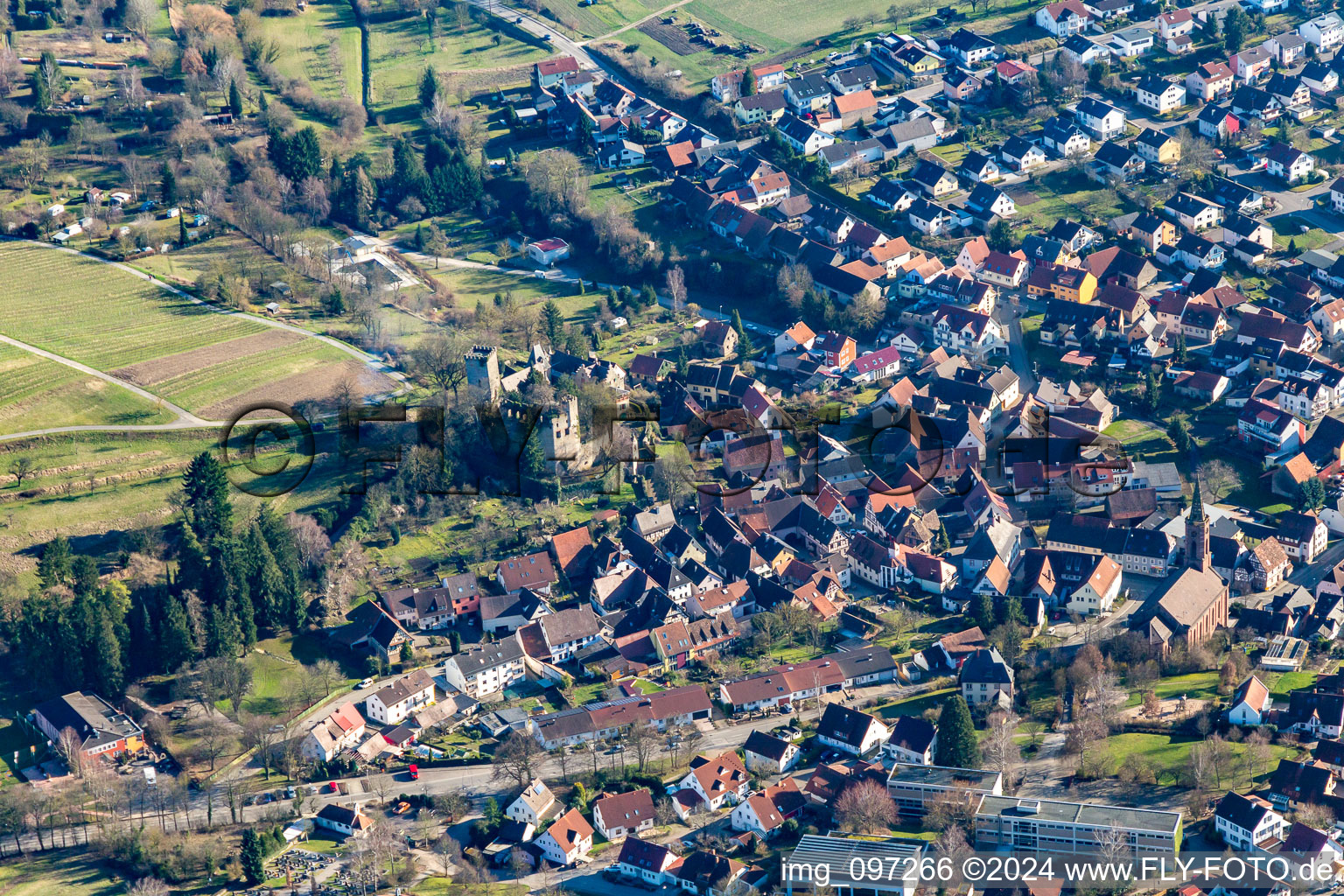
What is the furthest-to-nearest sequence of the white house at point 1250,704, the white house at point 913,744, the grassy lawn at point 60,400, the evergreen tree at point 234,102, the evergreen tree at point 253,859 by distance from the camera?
the evergreen tree at point 234,102, the grassy lawn at point 60,400, the white house at point 1250,704, the white house at point 913,744, the evergreen tree at point 253,859

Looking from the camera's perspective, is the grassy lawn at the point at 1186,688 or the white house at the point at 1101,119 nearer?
the grassy lawn at the point at 1186,688

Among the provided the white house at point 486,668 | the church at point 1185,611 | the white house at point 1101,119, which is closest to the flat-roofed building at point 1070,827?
the church at point 1185,611

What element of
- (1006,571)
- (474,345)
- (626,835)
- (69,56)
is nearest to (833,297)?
(474,345)

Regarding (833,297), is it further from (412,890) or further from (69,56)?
(69,56)

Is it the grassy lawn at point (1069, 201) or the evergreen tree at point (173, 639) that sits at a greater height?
the grassy lawn at point (1069, 201)

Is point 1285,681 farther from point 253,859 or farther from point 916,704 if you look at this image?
point 253,859

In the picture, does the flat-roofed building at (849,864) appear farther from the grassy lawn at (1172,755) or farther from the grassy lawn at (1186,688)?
the grassy lawn at (1186,688)

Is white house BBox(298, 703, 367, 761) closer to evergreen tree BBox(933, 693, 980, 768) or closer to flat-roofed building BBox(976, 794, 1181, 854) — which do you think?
evergreen tree BBox(933, 693, 980, 768)
